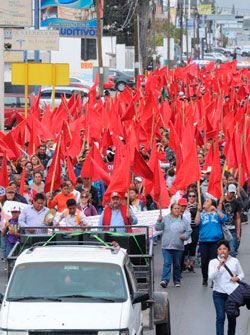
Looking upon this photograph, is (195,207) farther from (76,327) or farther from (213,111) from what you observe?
(213,111)

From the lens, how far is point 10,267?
1426 centimetres

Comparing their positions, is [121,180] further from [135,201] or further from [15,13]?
[15,13]

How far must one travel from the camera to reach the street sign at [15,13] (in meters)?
40.6

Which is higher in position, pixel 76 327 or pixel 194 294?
pixel 76 327

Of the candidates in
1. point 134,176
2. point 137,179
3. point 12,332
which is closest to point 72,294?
point 12,332

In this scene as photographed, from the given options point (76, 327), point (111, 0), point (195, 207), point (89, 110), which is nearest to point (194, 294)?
point (195, 207)

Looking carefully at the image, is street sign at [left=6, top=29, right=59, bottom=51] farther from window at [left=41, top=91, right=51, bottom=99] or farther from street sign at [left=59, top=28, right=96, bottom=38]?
street sign at [left=59, top=28, right=96, bottom=38]

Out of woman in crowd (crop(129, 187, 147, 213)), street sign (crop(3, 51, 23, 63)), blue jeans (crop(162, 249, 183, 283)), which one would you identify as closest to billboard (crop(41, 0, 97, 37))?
street sign (crop(3, 51, 23, 63))

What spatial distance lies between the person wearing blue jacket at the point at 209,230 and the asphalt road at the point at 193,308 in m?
0.50

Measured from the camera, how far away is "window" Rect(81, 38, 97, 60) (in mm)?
78438

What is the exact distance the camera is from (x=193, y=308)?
58.0 ft

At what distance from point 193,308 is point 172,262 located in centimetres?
170

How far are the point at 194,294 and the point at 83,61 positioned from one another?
5770 centimetres

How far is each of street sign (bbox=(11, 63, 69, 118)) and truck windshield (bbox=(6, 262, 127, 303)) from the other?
73.7 ft
